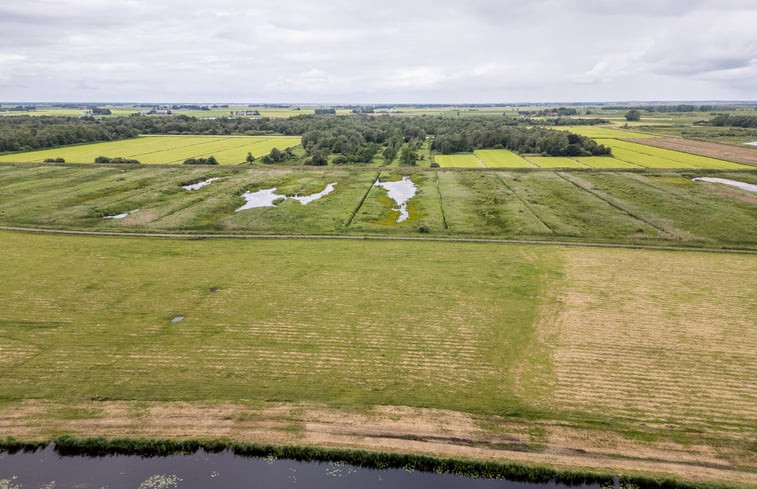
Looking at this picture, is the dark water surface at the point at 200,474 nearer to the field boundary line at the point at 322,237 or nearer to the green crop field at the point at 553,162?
the field boundary line at the point at 322,237

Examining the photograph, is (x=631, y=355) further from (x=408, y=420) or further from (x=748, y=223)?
(x=748, y=223)

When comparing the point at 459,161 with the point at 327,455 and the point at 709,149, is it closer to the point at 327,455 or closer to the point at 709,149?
the point at 709,149

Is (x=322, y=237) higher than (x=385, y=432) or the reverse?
higher

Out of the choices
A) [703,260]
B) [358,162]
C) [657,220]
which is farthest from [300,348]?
[358,162]

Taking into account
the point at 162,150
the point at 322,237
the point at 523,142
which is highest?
the point at 523,142

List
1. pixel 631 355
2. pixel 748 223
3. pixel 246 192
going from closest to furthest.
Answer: pixel 631 355, pixel 748 223, pixel 246 192

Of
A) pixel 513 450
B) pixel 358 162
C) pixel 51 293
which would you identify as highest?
pixel 358 162

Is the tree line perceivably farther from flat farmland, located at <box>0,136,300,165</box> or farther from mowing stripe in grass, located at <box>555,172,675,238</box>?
mowing stripe in grass, located at <box>555,172,675,238</box>

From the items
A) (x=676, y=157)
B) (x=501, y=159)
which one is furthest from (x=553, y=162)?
(x=676, y=157)
